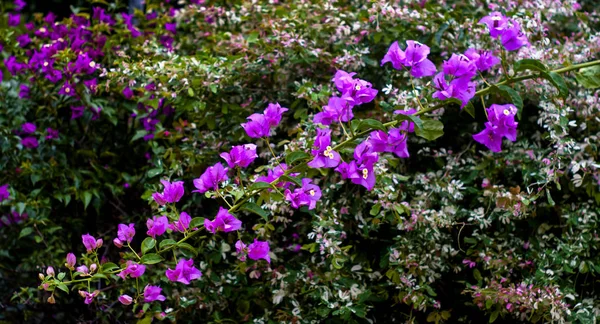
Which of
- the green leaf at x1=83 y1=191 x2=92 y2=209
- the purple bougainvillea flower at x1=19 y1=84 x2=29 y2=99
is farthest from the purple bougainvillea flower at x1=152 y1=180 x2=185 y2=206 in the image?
the purple bougainvillea flower at x1=19 y1=84 x2=29 y2=99

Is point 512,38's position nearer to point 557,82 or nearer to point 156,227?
point 557,82

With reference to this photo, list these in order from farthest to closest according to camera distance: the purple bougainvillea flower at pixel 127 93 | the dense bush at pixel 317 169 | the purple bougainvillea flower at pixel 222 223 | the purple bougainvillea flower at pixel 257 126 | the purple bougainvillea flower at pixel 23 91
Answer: the purple bougainvillea flower at pixel 23 91
the purple bougainvillea flower at pixel 127 93
the dense bush at pixel 317 169
the purple bougainvillea flower at pixel 257 126
the purple bougainvillea flower at pixel 222 223

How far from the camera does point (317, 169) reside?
60.9 inches

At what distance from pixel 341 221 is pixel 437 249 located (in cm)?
30

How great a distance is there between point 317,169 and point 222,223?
1.01 ft

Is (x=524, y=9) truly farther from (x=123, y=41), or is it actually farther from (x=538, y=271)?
(x=123, y=41)

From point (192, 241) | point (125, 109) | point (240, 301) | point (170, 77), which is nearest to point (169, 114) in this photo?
point (125, 109)

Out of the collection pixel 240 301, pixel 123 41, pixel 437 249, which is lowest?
pixel 240 301

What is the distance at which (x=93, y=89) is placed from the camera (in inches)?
86.6

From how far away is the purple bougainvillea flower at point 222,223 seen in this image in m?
1.33

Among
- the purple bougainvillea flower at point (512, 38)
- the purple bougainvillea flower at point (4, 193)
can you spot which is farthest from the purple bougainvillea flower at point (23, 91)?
the purple bougainvillea flower at point (512, 38)

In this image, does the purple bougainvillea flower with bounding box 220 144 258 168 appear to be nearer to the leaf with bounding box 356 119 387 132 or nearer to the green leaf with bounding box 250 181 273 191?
A: the green leaf with bounding box 250 181 273 191

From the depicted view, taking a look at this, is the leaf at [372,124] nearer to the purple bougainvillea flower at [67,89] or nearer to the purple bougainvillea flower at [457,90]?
the purple bougainvillea flower at [457,90]

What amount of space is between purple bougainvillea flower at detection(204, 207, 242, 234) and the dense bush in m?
0.05
